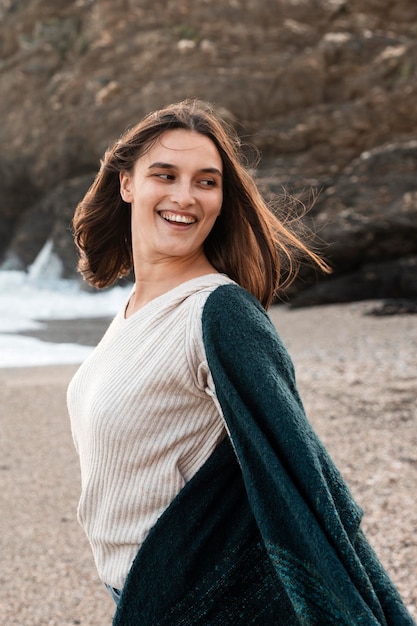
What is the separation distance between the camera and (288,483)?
3.72 feet

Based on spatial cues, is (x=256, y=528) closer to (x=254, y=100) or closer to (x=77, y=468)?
(x=77, y=468)

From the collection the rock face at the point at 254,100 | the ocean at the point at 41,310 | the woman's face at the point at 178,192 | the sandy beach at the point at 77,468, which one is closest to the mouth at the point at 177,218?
the woman's face at the point at 178,192

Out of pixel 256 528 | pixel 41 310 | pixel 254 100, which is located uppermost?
pixel 256 528

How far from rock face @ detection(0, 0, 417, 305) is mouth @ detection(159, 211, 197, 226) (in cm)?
1234

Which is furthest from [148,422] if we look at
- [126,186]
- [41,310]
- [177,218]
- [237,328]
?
[41,310]

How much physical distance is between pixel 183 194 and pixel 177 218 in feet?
0.22

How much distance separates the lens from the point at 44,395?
7.14m

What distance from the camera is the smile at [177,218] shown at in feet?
4.94

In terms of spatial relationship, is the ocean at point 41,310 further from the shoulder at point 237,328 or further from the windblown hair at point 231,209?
the shoulder at point 237,328

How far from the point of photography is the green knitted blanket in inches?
44.1

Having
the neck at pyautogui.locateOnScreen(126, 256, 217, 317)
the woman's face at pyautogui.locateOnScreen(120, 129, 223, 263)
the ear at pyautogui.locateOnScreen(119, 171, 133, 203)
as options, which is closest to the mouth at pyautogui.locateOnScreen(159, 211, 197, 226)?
the woman's face at pyautogui.locateOnScreen(120, 129, 223, 263)

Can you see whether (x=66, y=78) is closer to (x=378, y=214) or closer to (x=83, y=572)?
(x=378, y=214)

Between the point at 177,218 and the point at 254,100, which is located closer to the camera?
the point at 177,218

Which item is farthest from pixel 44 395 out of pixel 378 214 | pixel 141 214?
pixel 378 214
